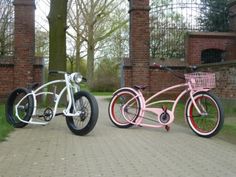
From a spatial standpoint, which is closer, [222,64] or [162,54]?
[222,64]

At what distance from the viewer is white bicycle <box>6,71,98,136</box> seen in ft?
29.1

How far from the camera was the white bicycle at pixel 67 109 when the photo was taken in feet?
29.1

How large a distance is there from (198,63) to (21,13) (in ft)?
22.5

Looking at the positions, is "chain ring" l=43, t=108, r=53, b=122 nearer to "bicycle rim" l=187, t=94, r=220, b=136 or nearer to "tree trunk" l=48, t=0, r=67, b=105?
"bicycle rim" l=187, t=94, r=220, b=136

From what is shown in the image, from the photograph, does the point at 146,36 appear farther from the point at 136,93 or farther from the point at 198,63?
the point at 136,93

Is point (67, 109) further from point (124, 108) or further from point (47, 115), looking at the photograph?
point (124, 108)

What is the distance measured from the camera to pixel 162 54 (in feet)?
60.4

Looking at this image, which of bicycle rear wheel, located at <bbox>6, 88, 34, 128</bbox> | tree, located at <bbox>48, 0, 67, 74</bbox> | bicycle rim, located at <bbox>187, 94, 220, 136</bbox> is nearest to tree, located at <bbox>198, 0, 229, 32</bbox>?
tree, located at <bbox>48, 0, 67, 74</bbox>

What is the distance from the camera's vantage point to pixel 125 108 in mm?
10070

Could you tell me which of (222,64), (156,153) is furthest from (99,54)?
(156,153)

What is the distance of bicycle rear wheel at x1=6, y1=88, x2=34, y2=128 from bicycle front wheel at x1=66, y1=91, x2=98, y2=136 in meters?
0.96

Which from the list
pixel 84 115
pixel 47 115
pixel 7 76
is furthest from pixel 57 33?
pixel 84 115

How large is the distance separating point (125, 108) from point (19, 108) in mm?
2225

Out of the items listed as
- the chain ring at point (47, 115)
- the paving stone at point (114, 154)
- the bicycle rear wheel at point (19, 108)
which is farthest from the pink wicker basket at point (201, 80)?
the bicycle rear wheel at point (19, 108)
